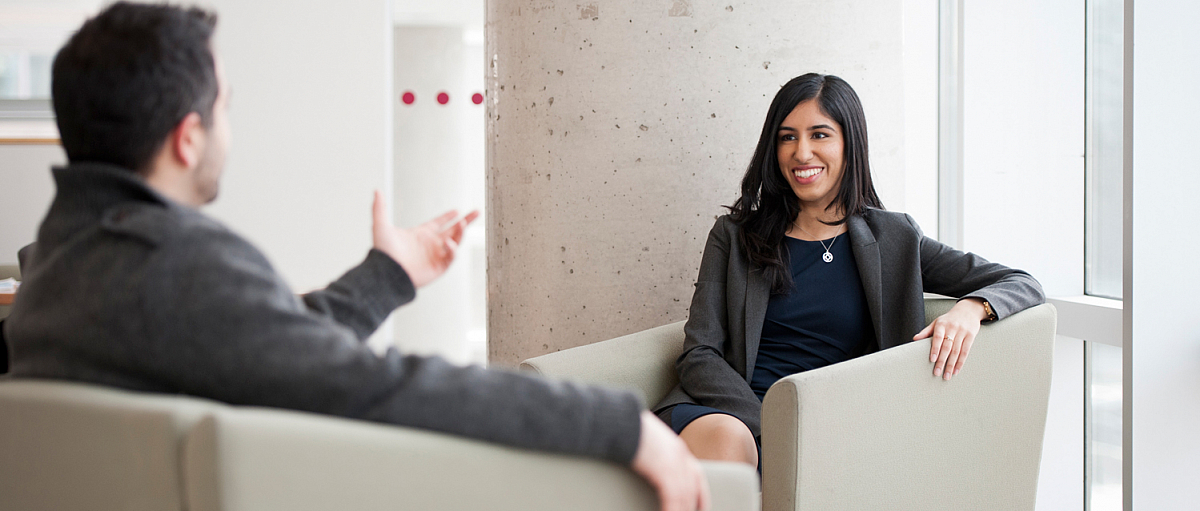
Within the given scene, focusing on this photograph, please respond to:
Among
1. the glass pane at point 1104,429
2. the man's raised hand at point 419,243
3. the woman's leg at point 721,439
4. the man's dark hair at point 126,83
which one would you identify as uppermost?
the man's dark hair at point 126,83

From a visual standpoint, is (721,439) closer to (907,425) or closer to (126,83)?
(907,425)

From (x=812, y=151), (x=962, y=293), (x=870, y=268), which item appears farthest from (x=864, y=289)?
(x=812, y=151)

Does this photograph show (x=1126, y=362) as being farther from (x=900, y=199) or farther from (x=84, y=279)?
(x=84, y=279)

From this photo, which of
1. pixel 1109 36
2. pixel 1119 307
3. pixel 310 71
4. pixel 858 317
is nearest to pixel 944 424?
pixel 858 317

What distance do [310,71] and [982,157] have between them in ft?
10.3

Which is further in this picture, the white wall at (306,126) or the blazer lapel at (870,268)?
the white wall at (306,126)

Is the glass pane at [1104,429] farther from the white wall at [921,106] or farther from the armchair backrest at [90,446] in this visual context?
the armchair backrest at [90,446]

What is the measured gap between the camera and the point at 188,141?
0.78 meters

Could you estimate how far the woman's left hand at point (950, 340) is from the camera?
145 cm

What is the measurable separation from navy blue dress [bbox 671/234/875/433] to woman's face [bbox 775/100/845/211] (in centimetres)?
15

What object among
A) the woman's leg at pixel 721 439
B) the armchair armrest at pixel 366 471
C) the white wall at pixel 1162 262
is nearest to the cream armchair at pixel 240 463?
the armchair armrest at pixel 366 471

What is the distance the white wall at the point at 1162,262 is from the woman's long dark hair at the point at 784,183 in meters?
0.56

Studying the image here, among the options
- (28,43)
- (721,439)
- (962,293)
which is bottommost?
(721,439)

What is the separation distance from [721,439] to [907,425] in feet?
1.10
